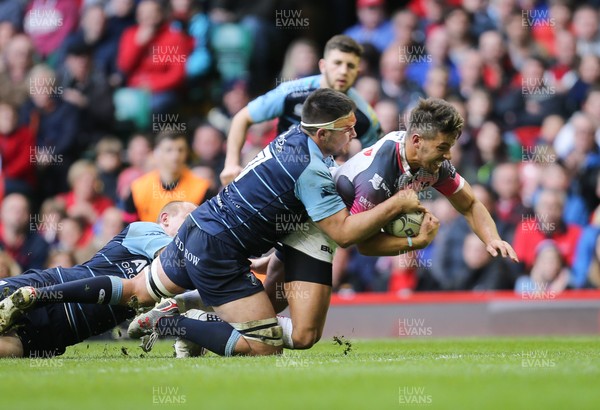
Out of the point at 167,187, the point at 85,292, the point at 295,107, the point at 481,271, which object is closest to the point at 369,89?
the point at 481,271

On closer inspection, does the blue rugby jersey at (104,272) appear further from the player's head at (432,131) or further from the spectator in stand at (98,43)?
the spectator in stand at (98,43)

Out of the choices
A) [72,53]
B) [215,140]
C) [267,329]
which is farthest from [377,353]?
[72,53]

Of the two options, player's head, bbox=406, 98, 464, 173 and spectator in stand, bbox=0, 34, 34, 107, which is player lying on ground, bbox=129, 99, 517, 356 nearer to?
player's head, bbox=406, 98, 464, 173

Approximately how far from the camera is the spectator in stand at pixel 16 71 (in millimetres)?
15055

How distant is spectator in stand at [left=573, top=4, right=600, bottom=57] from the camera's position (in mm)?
14109

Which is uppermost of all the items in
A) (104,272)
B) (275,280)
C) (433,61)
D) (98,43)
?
(98,43)

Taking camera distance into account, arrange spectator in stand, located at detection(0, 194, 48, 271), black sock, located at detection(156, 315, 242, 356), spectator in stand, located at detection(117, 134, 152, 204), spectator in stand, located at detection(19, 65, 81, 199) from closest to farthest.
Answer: black sock, located at detection(156, 315, 242, 356)
spectator in stand, located at detection(0, 194, 48, 271)
spectator in stand, located at detection(117, 134, 152, 204)
spectator in stand, located at detection(19, 65, 81, 199)

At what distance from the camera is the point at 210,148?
1391cm

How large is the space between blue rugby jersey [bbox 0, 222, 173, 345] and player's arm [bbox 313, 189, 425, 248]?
1568mm

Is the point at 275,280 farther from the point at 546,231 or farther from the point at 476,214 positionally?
the point at 546,231

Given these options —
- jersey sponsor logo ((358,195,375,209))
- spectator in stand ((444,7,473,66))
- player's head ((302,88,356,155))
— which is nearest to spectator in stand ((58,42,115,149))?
spectator in stand ((444,7,473,66))

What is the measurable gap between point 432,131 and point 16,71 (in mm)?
9342

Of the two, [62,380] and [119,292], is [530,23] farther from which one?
[62,380]

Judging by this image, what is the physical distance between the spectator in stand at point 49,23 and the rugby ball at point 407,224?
986 cm
